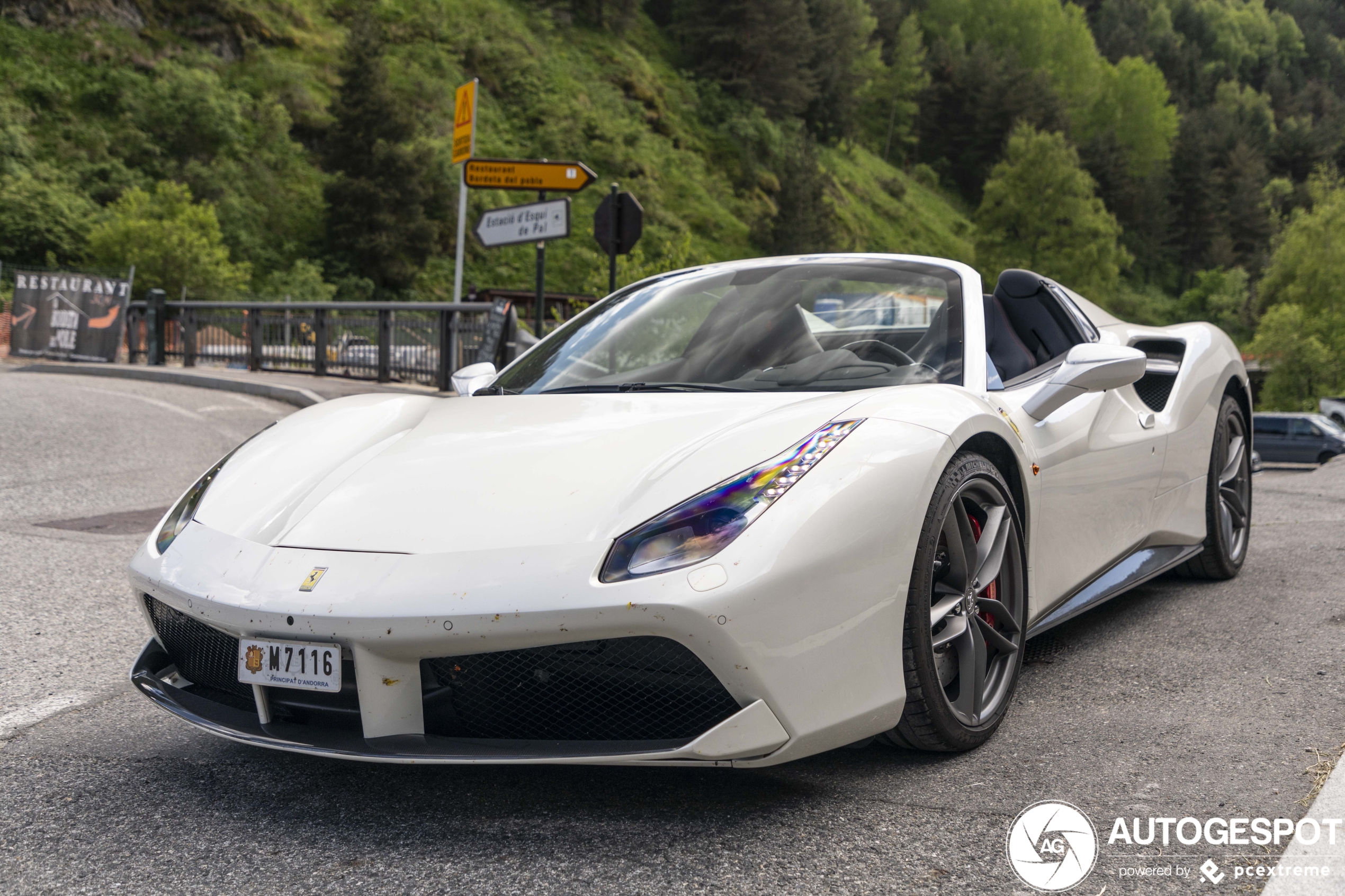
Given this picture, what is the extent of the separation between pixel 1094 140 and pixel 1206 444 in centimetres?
9166

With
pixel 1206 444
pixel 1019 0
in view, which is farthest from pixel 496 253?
pixel 1019 0

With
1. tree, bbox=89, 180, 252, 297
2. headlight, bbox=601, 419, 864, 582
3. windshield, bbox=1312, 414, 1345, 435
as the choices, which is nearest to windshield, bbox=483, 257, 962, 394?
headlight, bbox=601, 419, 864, 582

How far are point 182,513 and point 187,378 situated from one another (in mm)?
13802

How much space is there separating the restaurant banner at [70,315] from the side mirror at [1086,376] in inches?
722

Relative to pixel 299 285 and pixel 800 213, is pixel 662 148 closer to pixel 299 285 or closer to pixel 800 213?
pixel 800 213

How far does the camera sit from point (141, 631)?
3.31m

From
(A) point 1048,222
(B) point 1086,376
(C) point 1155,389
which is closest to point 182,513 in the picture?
(B) point 1086,376

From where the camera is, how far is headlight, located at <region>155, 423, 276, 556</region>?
90.7 inches

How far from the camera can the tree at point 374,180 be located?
141 ft

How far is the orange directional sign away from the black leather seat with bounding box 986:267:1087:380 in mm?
6364

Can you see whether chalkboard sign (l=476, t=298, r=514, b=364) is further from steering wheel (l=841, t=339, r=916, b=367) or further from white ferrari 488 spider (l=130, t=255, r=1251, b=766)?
steering wheel (l=841, t=339, r=916, b=367)

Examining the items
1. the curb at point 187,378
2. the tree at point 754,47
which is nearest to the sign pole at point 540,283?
the curb at point 187,378

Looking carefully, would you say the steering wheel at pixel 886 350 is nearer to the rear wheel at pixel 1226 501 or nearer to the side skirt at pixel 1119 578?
the side skirt at pixel 1119 578

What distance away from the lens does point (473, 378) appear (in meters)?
3.31
